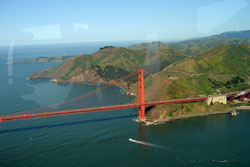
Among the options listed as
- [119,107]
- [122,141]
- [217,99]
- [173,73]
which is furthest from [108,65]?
[122,141]

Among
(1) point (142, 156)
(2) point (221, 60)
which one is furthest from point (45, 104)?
(2) point (221, 60)

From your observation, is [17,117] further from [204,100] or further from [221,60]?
[221,60]

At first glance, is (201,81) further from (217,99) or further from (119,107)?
(119,107)

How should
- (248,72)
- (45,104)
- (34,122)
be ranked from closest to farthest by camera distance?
(34,122) < (45,104) < (248,72)

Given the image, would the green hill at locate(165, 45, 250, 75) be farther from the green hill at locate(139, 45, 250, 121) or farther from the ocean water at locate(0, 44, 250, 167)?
the ocean water at locate(0, 44, 250, 167)

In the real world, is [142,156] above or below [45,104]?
below

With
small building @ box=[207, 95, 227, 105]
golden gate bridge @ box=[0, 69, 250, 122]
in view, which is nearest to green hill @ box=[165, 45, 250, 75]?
golden gate bridge @ box=[0, 69, 250, 122]
